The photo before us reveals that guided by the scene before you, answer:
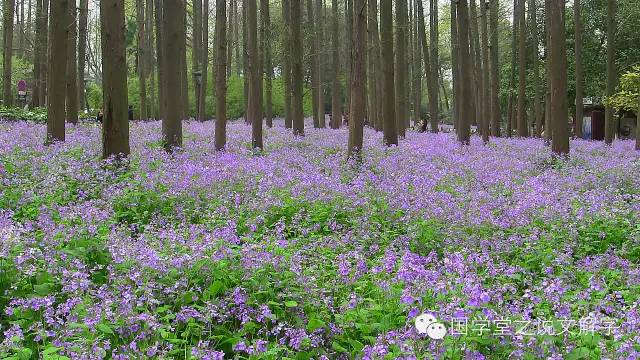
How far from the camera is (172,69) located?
47.2 ft

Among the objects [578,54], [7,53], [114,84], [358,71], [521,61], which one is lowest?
[114,84]

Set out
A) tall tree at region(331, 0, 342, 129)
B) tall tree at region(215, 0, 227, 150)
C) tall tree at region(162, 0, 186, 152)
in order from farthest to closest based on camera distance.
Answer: tall tree at region(331, 0, 342, 129) < tall tree at region(215, 0, 227, 150) < tall tree at region(162, 0, 186, 152)

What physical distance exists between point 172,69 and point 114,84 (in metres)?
3.01

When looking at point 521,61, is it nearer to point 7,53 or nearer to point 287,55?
point 287,55

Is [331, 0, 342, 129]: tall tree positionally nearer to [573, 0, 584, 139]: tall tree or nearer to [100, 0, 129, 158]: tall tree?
[573, 0, 584, 139]: tall tree

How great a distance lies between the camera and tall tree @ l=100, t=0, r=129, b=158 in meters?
11.4

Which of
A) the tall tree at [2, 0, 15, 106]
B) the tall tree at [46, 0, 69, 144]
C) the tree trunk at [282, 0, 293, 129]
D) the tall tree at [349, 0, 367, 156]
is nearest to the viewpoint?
the tall tree at [349, 0, 367, 156]

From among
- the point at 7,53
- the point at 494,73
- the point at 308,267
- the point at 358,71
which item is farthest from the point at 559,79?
the point at 7,53

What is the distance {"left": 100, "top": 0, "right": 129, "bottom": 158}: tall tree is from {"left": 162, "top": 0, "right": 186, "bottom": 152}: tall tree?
2.69 m

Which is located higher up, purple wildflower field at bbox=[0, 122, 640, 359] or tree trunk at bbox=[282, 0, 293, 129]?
tree trunk at bbox=[282, 0, 293, 129]

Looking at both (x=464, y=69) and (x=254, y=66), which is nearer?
(x=254, y=66)

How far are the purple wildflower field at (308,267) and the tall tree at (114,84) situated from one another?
0.97m

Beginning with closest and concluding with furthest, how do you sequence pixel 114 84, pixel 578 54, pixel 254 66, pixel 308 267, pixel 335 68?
pixel 308 267
pixel 114 84
pixel 254 66
pixel 578 54
pixel 335 68

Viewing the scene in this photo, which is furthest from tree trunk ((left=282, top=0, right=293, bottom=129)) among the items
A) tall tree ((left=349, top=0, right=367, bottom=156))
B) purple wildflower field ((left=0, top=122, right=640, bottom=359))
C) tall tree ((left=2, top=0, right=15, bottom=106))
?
purple wildflower field ((left=0, top=122, right=640, bottom=359))
